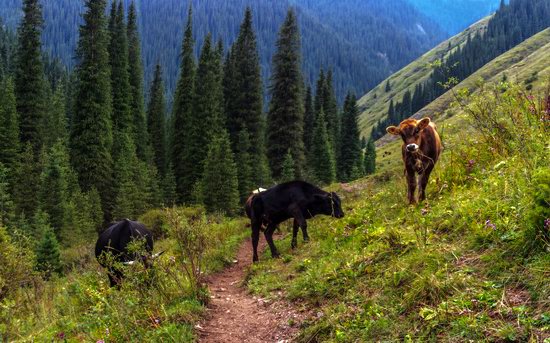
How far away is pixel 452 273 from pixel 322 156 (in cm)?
5365

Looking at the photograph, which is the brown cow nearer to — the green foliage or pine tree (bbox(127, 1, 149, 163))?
the green foliage

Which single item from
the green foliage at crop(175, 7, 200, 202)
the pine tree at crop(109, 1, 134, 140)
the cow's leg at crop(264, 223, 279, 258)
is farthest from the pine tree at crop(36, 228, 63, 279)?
Answer: the pine tree at crop(109, 1, 134, 140)

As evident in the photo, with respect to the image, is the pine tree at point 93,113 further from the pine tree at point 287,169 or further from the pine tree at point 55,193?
the pine tree at point 287,169

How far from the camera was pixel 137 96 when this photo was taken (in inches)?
2351

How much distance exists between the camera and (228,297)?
30.7 feet

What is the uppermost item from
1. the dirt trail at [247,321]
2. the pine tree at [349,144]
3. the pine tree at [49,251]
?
the pine tree at [349,144]

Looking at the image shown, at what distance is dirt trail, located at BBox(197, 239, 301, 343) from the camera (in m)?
6.37

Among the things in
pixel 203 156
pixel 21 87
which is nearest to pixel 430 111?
pixel 203 156

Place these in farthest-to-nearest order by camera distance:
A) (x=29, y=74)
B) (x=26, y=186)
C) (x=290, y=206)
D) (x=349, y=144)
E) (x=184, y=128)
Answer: (x=349, y=144) < (x=184, y=128) < (x=29, y=74) < (x=26, y=186) < (x=290, y=206)

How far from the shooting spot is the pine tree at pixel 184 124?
48.9 metres

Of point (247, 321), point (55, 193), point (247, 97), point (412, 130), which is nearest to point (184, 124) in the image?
point (247, 97)

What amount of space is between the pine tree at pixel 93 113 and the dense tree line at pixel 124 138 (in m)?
0.09

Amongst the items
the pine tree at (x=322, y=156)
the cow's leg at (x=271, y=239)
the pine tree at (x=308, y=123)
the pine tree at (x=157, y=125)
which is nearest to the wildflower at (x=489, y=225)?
the cow's leg at (x=271, y=239)

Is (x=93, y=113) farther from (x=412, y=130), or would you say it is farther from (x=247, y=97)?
(x=412, y=130)
